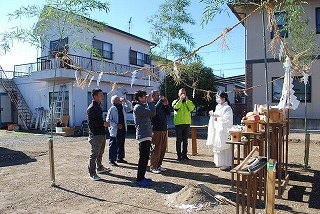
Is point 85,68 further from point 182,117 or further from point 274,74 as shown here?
point 182,117

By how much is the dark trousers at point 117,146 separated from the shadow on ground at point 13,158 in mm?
2636

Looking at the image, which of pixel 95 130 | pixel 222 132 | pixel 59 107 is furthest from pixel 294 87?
pixel 59 107

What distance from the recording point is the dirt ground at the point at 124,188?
14.8ft

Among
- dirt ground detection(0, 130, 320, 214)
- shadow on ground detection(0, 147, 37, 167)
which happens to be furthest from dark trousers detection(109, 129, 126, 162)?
shadow on ground detection(0, 147, 37, 167)

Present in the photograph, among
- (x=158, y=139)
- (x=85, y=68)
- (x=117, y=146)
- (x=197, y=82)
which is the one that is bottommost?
(x=117, y=146)

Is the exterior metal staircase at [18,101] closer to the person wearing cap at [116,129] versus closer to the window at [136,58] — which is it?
the window at [136,58]

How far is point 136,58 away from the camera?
23062 mm

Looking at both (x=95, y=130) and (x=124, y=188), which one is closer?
(x=124, y=188)

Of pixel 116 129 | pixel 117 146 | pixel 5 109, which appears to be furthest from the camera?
pixel 5 109

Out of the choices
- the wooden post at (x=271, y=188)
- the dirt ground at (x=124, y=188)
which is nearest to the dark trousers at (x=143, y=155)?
the dirt ground at (x=124, y=188)

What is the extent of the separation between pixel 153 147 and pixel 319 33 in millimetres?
11808

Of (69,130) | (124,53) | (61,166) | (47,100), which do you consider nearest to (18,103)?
(47,100)

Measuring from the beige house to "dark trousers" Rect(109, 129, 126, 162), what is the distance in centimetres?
878

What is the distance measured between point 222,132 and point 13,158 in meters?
6.43
